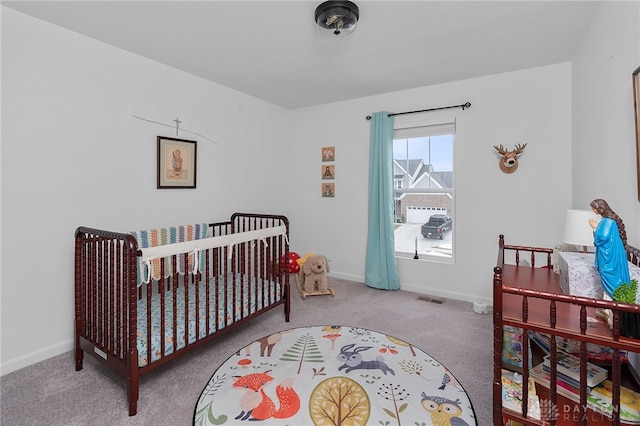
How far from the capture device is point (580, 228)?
1616 millimetres

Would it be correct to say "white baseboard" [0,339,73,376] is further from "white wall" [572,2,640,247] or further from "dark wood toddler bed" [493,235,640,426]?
"white wall" [572,2,640,247]

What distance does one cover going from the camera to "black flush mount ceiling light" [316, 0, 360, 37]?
5.90 feet

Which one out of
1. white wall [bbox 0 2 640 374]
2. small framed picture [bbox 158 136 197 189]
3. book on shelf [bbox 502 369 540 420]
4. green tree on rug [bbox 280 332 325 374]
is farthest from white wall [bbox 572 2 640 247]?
small framed picture [bbox 158 136 197 189]

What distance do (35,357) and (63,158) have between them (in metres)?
1.36

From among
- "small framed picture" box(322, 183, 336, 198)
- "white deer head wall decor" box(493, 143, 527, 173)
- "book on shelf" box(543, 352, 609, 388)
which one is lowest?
"book on shelf" box(543, 352, 609, 388)

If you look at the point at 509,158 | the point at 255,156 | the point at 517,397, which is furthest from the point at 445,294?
the point at 255,156

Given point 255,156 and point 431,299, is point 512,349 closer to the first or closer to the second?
point 431,299

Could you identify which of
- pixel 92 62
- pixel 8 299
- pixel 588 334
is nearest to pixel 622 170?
pixel 588 334

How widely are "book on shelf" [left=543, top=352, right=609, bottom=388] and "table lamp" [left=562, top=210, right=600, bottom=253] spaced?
24.4 inches

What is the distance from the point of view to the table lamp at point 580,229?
1.59 m

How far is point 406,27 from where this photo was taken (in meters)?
2.12

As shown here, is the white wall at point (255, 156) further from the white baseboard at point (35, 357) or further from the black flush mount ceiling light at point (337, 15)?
the black flush mount ceiling light at point (337, 15)

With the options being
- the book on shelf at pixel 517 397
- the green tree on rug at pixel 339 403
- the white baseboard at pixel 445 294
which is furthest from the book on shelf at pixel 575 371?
the white baseboard at pixel 445 294

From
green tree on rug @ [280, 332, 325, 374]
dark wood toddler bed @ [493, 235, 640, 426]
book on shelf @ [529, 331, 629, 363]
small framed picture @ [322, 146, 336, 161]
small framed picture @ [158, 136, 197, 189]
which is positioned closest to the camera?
dark wood toddler bed @ [493, 235, 640, 426]
